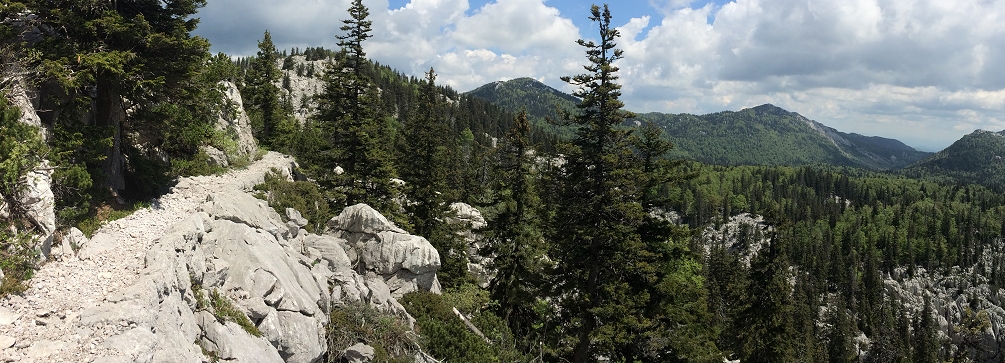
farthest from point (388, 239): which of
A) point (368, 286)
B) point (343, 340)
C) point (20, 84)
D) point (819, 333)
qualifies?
point (819, 333)

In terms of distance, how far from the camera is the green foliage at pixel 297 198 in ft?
67.6

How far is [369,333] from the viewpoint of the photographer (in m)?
15.0

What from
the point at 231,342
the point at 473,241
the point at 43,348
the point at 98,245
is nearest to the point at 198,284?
the point at 231,342

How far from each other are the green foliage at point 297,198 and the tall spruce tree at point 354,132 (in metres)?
2.07

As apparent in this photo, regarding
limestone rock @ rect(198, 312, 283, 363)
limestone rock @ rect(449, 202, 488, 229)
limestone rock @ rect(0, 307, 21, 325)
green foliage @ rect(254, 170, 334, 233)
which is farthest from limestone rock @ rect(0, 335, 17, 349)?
limestone rock @ rect(449, 202, 488, 229)

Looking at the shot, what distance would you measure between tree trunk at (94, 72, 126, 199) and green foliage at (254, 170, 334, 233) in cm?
479

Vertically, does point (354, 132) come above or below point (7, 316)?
above

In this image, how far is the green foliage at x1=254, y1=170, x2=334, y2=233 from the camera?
67.6 ft

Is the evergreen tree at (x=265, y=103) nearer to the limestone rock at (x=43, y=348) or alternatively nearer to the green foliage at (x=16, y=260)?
the green foliage at (x=16, y=260)

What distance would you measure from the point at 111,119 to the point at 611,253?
1914 centimetres

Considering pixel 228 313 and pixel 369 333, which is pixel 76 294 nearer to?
pixel 228 313

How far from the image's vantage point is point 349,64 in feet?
90.6

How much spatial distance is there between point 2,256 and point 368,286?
1060 centimetres

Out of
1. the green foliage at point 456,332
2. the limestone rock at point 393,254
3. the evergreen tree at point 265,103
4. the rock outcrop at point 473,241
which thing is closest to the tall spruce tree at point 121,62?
the limestone rock at point 393,254
